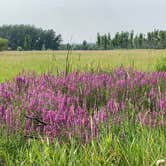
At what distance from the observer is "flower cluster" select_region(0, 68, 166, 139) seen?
281 cm

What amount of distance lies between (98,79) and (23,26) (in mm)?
110491

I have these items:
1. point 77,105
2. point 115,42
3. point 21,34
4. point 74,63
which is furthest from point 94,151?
point 21,34

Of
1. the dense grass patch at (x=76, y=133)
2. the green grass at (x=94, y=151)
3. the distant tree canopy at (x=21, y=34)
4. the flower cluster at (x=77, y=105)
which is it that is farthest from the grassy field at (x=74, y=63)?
the distant tree canopy at (x=21, y=34)

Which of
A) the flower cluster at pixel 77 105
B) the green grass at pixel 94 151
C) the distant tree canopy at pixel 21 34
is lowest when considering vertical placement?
the green grass at pixel 94 151

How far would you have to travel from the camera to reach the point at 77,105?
142 inches

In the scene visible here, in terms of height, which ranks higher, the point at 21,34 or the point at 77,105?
the point at 21,34

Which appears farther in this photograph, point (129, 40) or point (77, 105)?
point (129, 40)

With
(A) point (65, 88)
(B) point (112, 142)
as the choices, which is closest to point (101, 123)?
(B) point (112, 142)

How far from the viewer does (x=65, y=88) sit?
4324mm

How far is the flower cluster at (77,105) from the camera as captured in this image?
281cm

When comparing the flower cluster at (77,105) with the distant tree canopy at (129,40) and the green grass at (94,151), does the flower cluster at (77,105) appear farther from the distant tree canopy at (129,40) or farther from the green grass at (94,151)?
the distant tree canopy at (129,40)

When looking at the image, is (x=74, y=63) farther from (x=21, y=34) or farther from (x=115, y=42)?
(x=21, y=34)

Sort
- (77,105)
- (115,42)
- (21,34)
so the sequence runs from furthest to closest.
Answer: (21,34) < (115,42) < (77,105)

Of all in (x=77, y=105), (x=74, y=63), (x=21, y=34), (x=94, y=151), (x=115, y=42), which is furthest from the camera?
(x=21, y=34)
